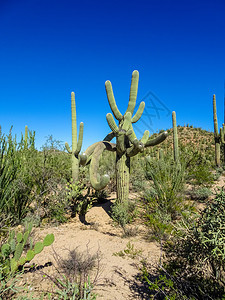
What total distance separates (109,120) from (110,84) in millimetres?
1362

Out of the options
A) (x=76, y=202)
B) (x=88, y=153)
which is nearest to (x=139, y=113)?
(x=88, y=153)

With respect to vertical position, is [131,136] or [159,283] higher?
[131,136]

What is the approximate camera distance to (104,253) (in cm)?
385

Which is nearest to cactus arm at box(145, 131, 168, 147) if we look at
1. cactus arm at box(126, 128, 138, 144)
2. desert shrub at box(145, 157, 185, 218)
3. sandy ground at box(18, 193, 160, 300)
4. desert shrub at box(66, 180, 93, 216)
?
cactus arm at box(126, 128, 138, 144)

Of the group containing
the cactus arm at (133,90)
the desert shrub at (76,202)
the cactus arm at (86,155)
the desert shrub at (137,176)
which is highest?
the cactus arm at (133,90)

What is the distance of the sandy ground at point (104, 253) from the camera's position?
9.05 feet

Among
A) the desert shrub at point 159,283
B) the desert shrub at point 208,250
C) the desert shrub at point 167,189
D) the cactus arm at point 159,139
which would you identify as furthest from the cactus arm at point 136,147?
the desert shrub at point 208,250

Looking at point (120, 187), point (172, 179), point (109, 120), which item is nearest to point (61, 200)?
point (120, 187)

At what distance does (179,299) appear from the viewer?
2074mm

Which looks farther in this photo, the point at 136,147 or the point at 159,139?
the point at 159,139

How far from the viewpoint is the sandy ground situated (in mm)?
2757

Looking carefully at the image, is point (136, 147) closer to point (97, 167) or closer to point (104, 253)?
point (97, 167)

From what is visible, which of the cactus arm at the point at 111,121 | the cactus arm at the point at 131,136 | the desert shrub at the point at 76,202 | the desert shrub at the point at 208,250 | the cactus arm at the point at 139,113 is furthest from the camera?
the cactus arm at the point at 139,113

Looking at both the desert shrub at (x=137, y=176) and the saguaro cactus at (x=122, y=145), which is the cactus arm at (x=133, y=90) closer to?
the saguaro cactus at (x=122, y=145)
